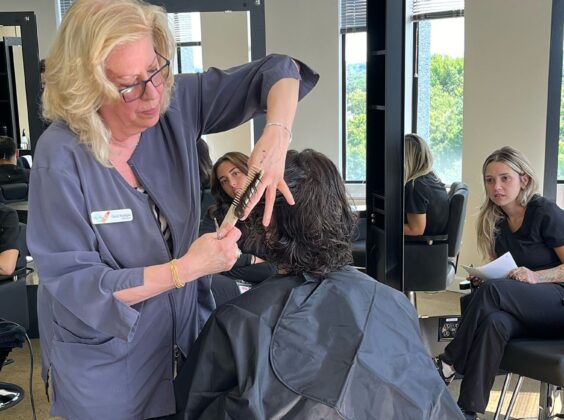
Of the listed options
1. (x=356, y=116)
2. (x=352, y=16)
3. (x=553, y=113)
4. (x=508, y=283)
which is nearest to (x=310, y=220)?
(x=508, y=283)

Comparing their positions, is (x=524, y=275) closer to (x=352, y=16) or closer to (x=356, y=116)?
(x=356, y=116)

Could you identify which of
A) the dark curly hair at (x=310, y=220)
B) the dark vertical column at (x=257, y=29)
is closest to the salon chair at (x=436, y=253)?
the dark vertical column at (x=257, y=29)

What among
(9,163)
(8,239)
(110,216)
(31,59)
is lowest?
(8,239)

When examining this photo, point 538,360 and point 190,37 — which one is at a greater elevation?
point 190,37

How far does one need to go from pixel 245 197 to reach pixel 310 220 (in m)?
0.27

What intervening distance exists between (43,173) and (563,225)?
211 cm

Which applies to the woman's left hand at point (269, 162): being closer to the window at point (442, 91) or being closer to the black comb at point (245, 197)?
the black comb at point (245, 197)

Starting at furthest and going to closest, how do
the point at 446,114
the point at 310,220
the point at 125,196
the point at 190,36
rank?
1. the point at 190,36
2. the point at 446,114
3. the point at 310,220
4. the point at 125,196

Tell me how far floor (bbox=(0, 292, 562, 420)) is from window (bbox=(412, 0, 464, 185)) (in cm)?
60

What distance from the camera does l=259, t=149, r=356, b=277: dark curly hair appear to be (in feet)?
3.94

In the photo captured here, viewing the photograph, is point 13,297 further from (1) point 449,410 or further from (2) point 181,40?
(1) point 449,410

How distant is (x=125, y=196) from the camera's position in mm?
1008

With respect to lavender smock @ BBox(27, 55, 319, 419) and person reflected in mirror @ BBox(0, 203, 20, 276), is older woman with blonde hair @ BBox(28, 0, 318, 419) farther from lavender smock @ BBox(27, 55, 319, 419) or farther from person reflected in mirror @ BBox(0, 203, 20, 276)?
person reflected in mirror @ BBox(0, 203, 20, 276)

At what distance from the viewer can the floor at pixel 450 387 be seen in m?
2.65
